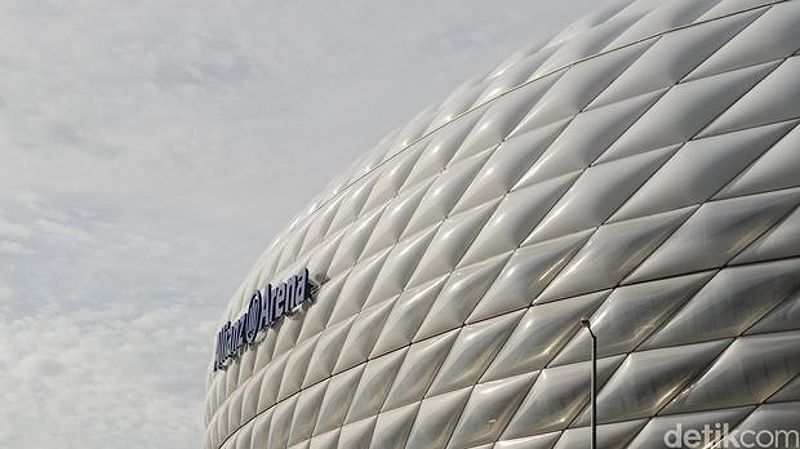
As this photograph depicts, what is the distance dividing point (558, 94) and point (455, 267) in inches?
181

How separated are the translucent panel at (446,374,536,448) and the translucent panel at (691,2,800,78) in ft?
24.0

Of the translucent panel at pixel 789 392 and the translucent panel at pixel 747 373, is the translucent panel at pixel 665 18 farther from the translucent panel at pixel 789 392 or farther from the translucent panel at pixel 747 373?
the translucent panel at pixel 789 392

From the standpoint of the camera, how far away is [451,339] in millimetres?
26281

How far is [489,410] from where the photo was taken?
80.7ft

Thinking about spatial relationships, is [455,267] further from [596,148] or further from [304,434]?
[304,434]

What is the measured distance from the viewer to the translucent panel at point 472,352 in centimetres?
2492

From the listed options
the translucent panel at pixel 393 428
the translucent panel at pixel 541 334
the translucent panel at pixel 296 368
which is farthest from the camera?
the translucent panel at pixel 296 368

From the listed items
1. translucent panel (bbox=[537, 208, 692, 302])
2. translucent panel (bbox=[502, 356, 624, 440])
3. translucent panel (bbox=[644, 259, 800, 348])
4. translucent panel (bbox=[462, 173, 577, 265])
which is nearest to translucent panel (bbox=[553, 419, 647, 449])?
translucent panel (bbox=[502, 356, 624, 440])

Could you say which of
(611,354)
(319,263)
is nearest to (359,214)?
(319,263)

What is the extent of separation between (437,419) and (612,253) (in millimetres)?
5844

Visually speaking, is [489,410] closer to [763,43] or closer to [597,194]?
[597,194]

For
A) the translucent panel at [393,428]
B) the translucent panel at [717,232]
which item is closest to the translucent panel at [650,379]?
the translucent panel at [717,232]

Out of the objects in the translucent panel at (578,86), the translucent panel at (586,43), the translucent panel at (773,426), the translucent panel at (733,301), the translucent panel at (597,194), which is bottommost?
the translucent panel at (773,426)

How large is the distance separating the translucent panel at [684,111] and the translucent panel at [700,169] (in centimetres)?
52
